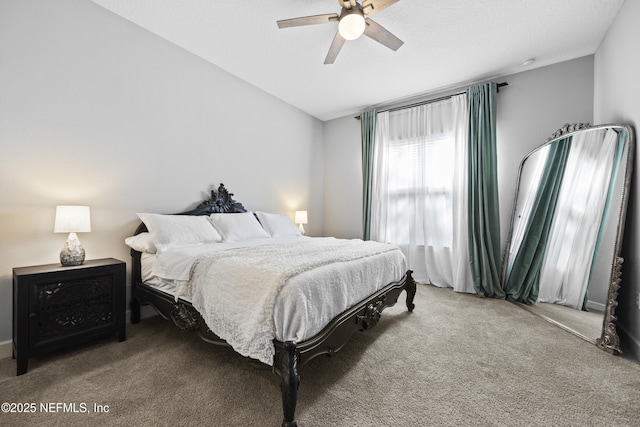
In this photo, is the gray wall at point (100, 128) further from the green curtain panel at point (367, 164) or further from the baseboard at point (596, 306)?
the baseboard at point (596, 306)

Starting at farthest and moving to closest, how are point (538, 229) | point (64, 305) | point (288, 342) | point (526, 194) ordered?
point (526, 194) → point (538, 229) → point (64, 305) → point (288, 342)

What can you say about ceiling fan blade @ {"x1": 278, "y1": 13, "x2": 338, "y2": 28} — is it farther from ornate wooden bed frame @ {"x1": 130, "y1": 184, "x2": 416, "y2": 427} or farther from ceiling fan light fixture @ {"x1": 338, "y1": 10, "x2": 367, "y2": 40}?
ornate wooden bed frame @ {"x1": 130, "y1": 184, "x2": 416, "y2": 427}

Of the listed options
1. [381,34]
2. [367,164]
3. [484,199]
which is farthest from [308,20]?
[484,199]

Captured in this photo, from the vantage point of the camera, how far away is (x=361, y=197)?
4.77 metres

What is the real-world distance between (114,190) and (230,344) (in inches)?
77.6

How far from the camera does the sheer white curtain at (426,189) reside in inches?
146

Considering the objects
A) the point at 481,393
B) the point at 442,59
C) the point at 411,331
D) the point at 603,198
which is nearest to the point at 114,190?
the point at 411,331

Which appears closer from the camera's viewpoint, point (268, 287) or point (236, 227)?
point (268, 287)

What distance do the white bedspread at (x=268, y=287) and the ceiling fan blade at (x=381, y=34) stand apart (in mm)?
1834

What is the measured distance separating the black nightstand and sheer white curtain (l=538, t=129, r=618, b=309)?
4000 millimetres

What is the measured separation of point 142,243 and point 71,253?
0.47 m

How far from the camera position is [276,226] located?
11.6 feet

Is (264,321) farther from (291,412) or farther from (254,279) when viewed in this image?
(291,412)

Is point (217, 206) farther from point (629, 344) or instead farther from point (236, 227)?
point (629, 344)
